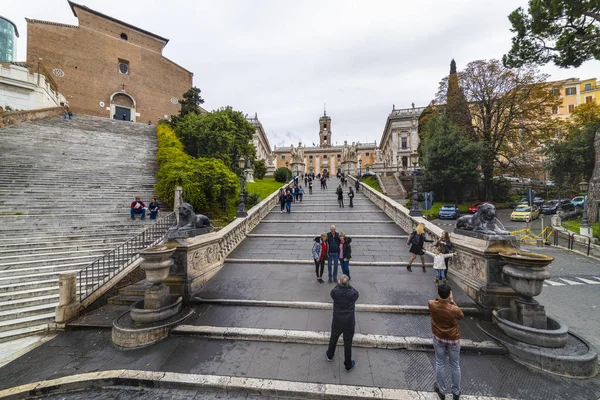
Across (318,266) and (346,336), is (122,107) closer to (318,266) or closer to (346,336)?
(318,266)

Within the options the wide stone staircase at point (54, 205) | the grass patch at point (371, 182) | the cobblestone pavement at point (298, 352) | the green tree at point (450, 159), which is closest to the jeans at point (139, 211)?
the wide stone staircase at point (54, 205)

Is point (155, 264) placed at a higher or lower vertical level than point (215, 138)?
lower

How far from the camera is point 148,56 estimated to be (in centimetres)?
3953

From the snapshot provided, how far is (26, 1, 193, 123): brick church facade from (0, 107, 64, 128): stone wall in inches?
369

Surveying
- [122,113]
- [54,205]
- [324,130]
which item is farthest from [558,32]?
[324,130]

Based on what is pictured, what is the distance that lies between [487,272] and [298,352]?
4.20 meters

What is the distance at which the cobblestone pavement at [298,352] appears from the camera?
3.56 m

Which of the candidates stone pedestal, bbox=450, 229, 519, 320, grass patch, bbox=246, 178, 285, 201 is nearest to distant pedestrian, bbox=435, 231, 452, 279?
stone pedestal, bbox=450, 229, 519, 320

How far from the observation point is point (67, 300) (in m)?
5.52

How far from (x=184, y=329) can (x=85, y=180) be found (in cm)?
1419

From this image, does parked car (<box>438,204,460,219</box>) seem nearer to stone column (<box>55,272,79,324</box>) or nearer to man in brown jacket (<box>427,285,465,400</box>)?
man in brown jacket (<box>427,285,465,400</box>)

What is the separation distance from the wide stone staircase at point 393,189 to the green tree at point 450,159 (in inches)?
120

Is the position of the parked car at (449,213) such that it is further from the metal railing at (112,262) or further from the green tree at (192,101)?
the green tree at (192,101)

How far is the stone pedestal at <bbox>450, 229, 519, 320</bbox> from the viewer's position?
4.98 m
